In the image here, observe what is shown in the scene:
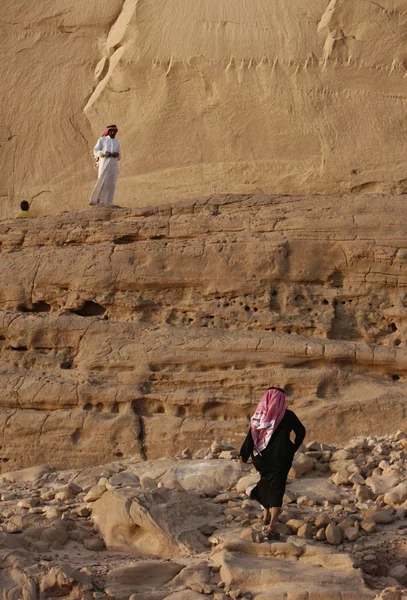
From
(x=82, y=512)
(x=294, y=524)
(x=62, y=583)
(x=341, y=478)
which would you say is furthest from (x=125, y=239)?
(x=62, y=583)

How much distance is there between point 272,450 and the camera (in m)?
7.01

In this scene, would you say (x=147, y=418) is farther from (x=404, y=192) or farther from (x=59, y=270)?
(x=404, y=192)

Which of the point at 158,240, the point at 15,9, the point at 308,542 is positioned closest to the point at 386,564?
the point at 308,542

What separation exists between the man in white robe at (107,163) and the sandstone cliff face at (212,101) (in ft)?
5.02

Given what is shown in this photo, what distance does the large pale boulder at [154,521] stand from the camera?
688cm

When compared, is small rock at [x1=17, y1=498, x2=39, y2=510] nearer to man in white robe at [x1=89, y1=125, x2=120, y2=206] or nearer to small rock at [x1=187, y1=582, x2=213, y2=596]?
small rock at [x1=187, y1=582, x2=213, y2=596]

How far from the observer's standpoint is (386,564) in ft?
22.2

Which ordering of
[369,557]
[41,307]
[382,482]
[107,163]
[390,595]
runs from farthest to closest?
[107,163], [41,307], [382,482], [369,557], [390,595]

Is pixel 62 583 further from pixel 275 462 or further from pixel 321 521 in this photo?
pixel 321 521

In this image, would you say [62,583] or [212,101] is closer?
[62,583]

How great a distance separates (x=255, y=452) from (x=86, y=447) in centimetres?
325

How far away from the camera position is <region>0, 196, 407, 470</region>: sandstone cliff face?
9.99m

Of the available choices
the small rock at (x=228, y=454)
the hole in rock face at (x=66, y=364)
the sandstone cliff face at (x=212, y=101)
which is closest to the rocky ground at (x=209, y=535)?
the small rock at (x=228, y=454)

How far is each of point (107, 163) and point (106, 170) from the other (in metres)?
0.08
